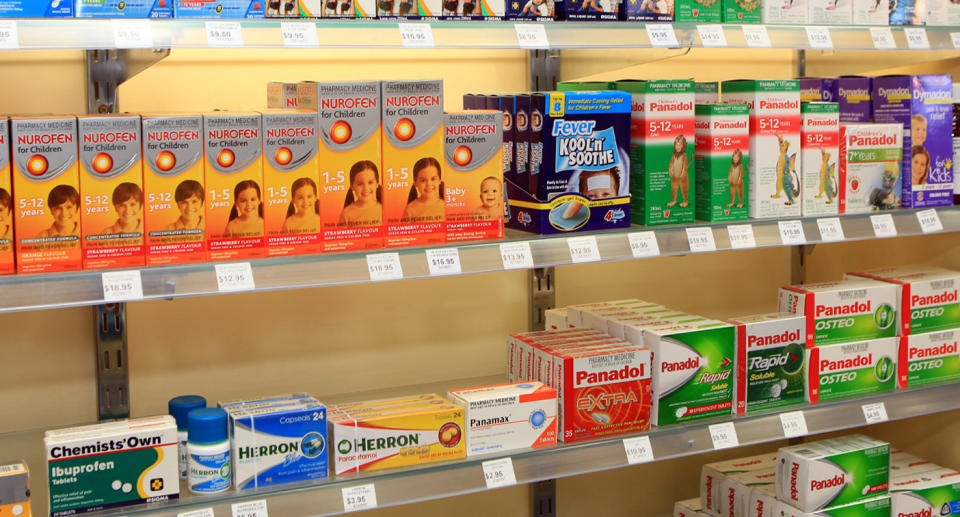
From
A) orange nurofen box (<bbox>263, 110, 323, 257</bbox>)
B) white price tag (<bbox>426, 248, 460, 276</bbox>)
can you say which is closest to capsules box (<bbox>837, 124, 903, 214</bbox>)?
white price tag (<bbox>426, 248, 460, 276</bbox>)

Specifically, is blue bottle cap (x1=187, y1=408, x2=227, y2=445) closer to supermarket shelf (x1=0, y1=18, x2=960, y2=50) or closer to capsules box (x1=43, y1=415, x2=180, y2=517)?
capsules box (x1=43, y1=415, x2=180, y2=517)

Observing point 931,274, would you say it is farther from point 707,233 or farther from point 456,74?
point 456,74

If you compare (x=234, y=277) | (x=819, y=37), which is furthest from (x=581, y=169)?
(x=234, y=277)

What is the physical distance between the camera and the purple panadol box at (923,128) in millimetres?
2535

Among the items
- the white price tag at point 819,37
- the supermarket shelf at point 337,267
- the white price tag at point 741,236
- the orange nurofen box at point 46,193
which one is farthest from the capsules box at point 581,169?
the orange nurofen box at point 46,193

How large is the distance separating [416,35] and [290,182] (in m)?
0.36

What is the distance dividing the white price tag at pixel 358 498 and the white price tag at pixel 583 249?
61cm

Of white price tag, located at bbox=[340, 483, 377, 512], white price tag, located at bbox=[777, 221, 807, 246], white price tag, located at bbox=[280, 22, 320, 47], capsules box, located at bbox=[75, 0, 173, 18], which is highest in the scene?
capsules box, located at bbox=[75, 0, 173, 18]

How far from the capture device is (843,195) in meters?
2.45

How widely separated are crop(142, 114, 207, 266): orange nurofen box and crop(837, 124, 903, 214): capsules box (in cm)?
150

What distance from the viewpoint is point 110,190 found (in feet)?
5.81

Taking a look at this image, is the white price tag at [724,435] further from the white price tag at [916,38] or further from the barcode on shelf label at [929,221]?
the white price tag at [916,38]

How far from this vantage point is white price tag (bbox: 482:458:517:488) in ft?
6.76

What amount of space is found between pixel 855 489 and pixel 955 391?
1.25 feet
